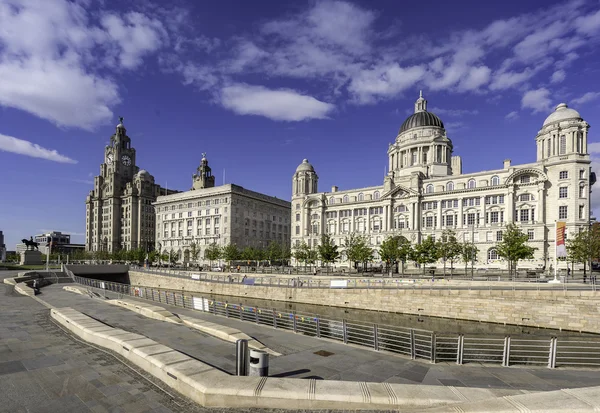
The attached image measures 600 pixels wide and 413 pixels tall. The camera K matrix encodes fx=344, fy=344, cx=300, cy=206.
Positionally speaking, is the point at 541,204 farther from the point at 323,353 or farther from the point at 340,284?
the point at 323,353

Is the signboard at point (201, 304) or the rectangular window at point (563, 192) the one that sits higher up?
the rectangular window at point (563, 192)

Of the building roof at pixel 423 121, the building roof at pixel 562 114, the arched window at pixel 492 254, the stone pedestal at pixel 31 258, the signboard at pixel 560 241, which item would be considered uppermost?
the building roof at pixel 423 121

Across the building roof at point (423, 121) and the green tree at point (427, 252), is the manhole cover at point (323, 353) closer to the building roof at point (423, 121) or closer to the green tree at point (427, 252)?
the green tree at point (427, 252)

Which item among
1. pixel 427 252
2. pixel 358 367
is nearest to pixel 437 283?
pixel 427 252

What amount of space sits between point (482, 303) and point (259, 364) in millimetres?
29922

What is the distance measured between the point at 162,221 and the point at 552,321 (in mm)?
116263

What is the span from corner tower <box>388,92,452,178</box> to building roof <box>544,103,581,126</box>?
1049 inches

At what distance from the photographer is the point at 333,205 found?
3738 inches

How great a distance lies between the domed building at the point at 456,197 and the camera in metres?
66.2

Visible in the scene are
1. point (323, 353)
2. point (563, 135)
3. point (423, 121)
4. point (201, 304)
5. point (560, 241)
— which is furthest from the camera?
point (423, 121)

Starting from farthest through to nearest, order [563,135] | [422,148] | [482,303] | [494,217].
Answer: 1. [422,148]
2. [494,217]
3. [563,135]
4. [482,303]

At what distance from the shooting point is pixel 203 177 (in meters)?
144

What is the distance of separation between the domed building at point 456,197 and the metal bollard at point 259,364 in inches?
2528

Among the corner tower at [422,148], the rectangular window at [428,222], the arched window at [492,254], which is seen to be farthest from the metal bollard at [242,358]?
the corner tower at [422,148]
